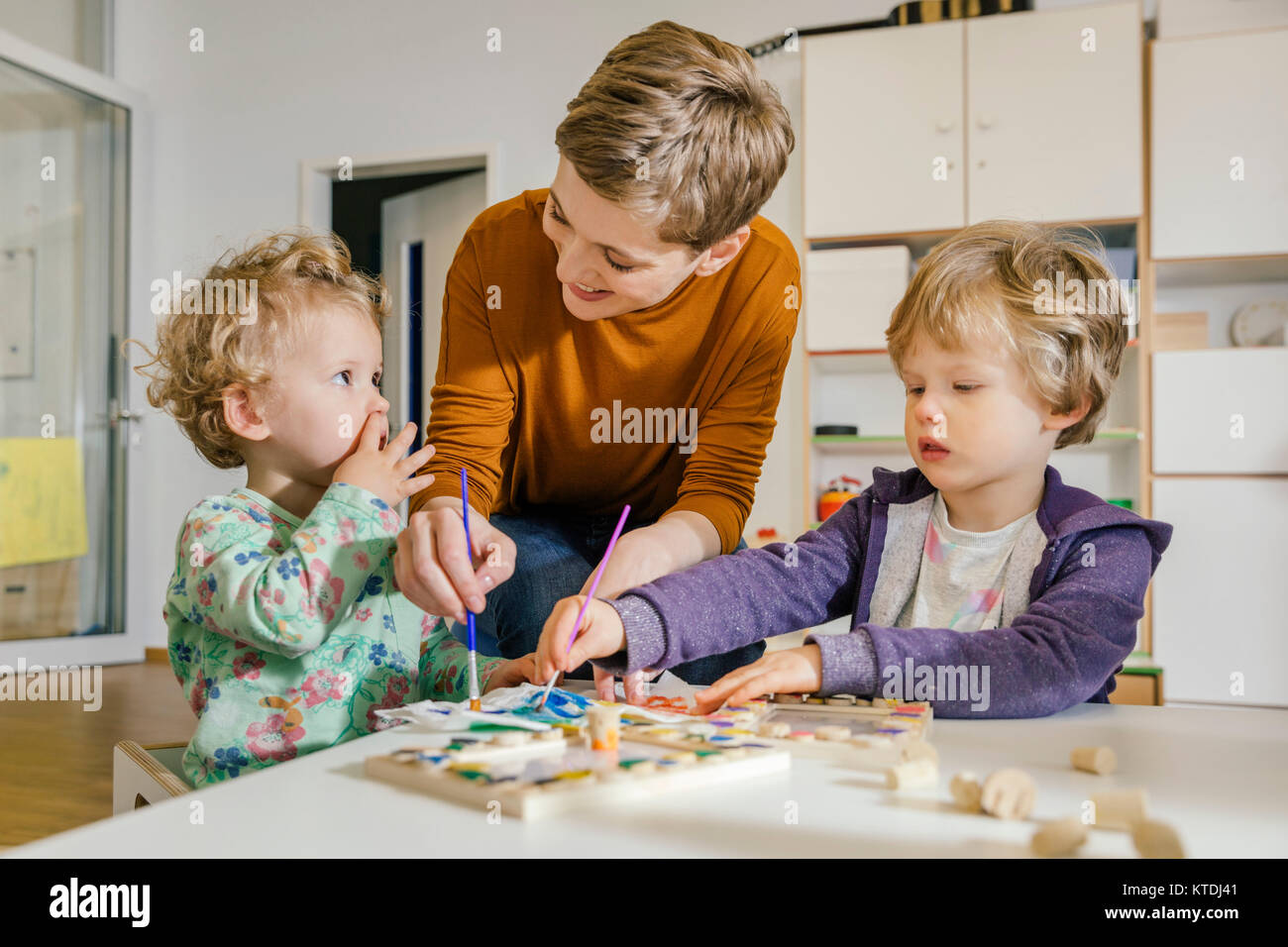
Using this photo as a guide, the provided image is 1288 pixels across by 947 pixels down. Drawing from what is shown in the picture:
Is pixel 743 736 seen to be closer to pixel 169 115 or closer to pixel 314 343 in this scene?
pixel 314 343

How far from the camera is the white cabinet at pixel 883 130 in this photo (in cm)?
308

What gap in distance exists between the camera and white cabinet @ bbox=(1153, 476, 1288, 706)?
112 inches

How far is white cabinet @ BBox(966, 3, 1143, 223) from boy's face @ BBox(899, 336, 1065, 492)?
2167 millimetres

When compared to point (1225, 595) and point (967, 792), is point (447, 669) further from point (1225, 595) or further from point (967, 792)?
point (1225, 595)

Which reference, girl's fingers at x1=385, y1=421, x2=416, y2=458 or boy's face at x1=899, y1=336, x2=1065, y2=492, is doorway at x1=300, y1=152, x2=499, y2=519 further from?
boy's face at x1=899, y1=336, x2=1065, y2=492

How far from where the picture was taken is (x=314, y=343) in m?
1.10

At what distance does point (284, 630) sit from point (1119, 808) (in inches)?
26.0

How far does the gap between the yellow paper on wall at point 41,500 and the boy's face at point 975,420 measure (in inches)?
146

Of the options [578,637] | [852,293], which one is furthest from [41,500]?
[578,637]

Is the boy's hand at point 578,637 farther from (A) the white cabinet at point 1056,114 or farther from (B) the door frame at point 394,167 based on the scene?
(B) the door frame at point 394,167

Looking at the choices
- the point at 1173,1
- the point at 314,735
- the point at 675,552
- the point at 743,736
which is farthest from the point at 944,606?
the point at 1173,1

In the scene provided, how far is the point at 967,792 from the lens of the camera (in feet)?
1.67

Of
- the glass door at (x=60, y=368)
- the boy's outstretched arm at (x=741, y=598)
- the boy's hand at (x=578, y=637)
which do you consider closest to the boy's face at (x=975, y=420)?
the boy's outstretched arm at (x=741, y=598)

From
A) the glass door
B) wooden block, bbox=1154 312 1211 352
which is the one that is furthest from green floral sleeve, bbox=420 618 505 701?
the glass door
